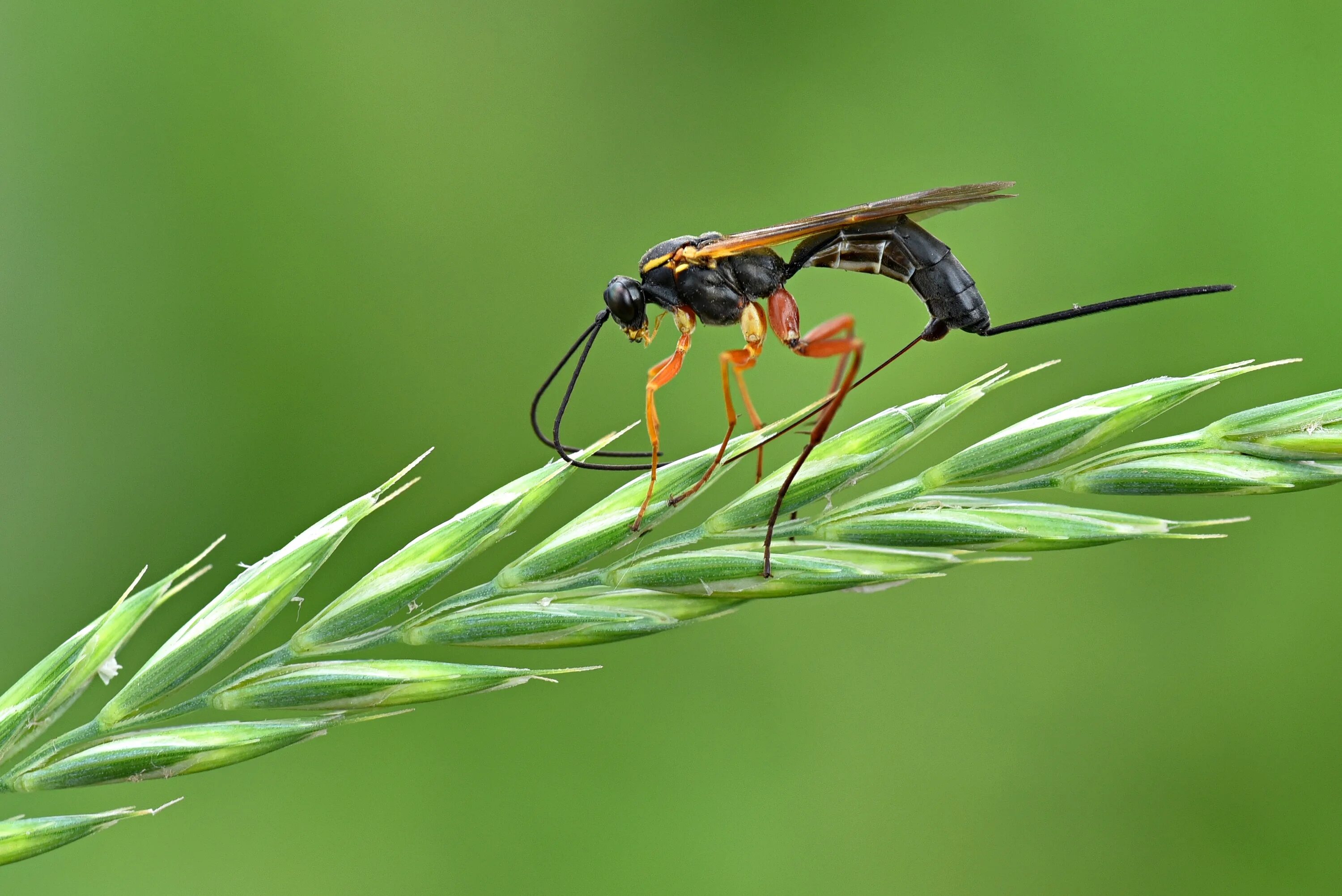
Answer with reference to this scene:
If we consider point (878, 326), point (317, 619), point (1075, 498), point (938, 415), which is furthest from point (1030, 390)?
point (317, 619)

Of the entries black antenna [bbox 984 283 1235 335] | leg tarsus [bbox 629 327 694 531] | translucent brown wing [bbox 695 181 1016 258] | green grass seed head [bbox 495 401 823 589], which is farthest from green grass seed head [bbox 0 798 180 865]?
black antenna [bbox 984 283 1235 335]

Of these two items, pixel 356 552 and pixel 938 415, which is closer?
pixel 938 415

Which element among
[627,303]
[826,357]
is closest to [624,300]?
[627,303]

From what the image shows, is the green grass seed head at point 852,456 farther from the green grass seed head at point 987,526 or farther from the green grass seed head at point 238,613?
the green grass seed head at point 238,613

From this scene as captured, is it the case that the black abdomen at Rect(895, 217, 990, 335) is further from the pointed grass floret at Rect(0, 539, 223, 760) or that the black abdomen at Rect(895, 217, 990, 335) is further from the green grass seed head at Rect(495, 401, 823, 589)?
the pointed grass floret at Rect(0, 539, 223, 760)

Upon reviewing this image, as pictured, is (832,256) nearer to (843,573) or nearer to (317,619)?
(843,573)

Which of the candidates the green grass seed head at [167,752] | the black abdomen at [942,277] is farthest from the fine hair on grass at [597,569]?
the black abdomen at [942,277]
